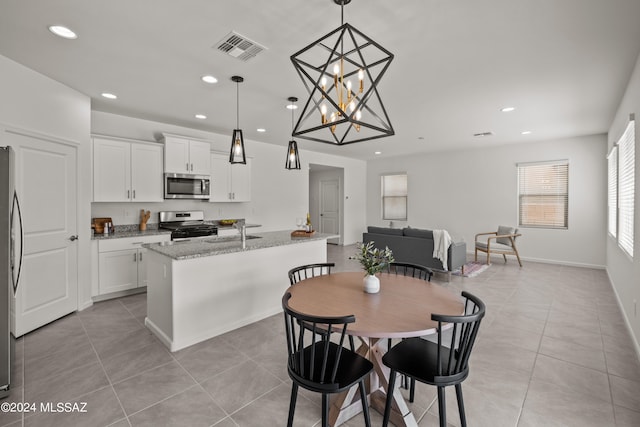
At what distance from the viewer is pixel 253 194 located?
20.8 ft

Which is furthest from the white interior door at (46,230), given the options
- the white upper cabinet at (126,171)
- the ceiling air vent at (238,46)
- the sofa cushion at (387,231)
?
the sofa cushion at (387,231)

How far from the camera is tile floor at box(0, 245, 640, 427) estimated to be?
6.19 ft

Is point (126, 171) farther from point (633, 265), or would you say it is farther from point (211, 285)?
point (633, 265)

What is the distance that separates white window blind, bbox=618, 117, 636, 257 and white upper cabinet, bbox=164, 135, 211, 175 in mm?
5454

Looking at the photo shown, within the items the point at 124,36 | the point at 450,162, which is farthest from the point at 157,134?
the point at 450,162

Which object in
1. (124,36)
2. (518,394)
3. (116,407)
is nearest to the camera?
(116,407)

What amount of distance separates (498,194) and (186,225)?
22.2 feet

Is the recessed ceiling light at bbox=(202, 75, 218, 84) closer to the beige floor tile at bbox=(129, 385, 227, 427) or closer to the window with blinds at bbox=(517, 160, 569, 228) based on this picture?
the beige floor tile at bbox=(129, 385, 227, 427)

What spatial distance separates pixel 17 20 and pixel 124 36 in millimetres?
700

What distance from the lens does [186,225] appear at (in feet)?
16.4

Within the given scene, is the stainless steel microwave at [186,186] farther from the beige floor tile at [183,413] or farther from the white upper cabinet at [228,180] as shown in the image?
the beige floor tile at [183,413]

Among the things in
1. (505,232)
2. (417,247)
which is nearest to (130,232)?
(417,247)

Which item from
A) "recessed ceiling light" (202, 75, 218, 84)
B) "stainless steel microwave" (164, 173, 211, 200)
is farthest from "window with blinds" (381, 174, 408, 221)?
"recessed ceiling light" (202, 75, 218, 84)

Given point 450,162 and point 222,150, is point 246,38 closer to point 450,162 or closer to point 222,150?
point 222,150
